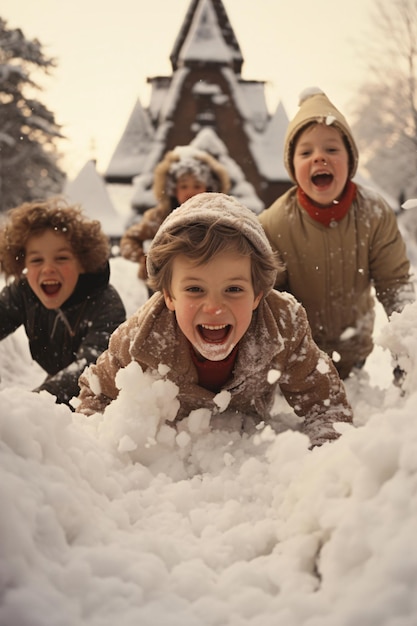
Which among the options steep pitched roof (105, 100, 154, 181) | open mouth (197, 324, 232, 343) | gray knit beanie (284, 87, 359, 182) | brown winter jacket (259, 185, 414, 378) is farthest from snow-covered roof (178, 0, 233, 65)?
open mouth (197, 324, 232, 343)

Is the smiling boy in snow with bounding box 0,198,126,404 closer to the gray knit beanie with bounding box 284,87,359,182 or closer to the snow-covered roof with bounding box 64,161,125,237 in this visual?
the gray knit beanie with bounding box 284,87,359,182

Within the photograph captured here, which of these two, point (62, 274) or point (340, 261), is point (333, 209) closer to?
point (340, 261)

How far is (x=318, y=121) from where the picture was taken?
3465 mm

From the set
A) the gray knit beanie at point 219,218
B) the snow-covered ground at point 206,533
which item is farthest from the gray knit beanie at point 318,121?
the snow-covered ground at point 206,533

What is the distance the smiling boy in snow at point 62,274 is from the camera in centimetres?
347

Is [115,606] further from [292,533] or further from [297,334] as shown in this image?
[297,334]

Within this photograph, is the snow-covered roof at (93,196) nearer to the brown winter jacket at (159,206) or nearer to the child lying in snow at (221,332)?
the brown winter jacket at (159,206)

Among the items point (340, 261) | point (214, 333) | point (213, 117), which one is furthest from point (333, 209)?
point (213, 117)

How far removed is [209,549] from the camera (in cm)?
114

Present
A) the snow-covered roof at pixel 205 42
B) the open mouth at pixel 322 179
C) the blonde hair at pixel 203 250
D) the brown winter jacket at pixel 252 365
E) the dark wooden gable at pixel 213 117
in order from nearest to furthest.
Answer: the blonde hair at pixel 203 250, the brown winter jacket at pixel 252 365, the open mouth at pixel 322 179, the dark wooden gable at pixel 213 117, the snow-covered roof at pixel 205 42

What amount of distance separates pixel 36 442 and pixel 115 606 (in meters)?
0.39

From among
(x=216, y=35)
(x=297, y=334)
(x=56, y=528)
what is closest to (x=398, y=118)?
(x=216, y=35)

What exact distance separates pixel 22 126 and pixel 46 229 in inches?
882

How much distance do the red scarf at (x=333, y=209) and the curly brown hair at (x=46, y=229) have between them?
4.07ft
